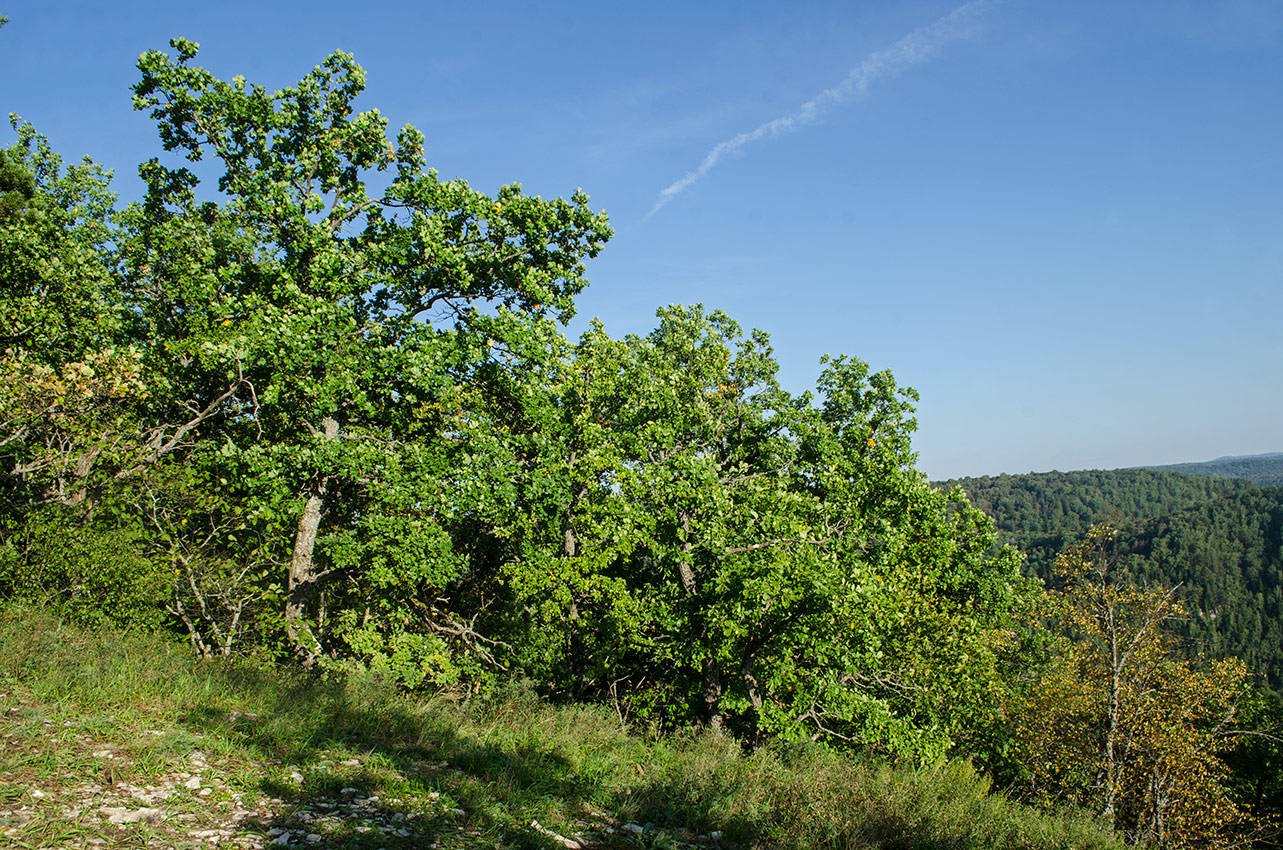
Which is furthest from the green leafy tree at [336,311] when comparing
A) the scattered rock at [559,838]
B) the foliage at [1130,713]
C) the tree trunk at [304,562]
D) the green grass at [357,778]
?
the foliage at [1130,713]

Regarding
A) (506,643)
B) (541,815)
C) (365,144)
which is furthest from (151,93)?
(541,815)

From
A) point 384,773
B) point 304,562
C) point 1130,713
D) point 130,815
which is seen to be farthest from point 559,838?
point 1130,713

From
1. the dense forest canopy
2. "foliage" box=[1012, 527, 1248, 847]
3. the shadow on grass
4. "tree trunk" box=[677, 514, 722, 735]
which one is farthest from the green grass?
"foliage" box=[1012, 527, 1248, 847]

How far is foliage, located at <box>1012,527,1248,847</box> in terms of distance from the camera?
21.4 m

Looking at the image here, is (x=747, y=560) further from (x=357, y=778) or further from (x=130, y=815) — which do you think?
(x=130, y=815)

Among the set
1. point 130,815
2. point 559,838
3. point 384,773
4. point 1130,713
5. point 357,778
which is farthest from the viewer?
point 1130,713

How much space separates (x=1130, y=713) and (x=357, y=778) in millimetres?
24332

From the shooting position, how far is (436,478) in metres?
15.0

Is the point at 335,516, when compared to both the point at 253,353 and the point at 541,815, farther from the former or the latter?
the point at 541,815

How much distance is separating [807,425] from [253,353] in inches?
568

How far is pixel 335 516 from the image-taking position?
18641 millimetres

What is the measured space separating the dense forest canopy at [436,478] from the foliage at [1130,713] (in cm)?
33

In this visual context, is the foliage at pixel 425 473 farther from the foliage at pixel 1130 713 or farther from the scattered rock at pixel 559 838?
the scattered rock at pixel 559 838

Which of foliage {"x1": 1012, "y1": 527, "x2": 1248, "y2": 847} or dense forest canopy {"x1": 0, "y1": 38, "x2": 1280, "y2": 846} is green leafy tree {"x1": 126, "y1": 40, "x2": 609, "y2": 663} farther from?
foliage {"x1": 1012, "y1": 527, "x2": 1248, "y2": 847}
